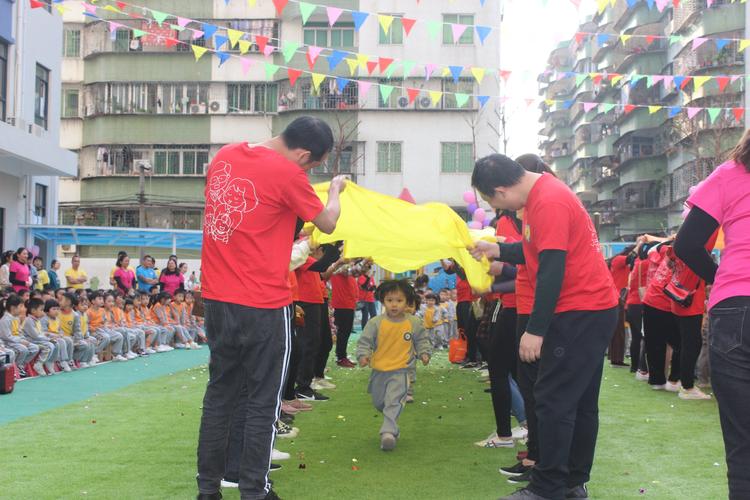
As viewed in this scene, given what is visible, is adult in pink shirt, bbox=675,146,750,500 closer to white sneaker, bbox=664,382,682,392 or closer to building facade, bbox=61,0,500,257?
white sneaker, bbox=664,382,682,392

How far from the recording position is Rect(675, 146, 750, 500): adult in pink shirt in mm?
3250

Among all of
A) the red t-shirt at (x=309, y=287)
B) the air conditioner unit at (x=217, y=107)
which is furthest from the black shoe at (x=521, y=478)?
the air conditioner unit at (x=217, y=107)

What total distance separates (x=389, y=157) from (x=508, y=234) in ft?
93.4

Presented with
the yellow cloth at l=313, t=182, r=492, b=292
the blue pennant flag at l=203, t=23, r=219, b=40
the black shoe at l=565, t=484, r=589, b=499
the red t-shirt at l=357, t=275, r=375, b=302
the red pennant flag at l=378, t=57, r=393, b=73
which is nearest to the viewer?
the black shoe at l=565, t=484, r=589, b=499

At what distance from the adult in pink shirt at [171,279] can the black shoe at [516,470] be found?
15.1m

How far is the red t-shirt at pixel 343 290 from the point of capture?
12358 mm

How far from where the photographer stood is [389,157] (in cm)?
3466

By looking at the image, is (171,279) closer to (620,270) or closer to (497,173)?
(620,270)

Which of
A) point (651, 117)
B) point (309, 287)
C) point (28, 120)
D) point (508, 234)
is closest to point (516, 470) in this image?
point (508, 234)

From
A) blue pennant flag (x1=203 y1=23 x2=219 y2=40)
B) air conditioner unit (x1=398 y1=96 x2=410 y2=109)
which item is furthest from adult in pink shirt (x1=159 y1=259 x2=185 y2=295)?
air conditioner unit (x1=398 y1=96 x2=410 y2=109)

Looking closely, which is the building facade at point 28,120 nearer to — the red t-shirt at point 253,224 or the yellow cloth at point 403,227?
the yellow cloth at point 403,227

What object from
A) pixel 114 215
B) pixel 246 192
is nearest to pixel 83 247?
pixel 114 215

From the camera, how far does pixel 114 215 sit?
1383 inches

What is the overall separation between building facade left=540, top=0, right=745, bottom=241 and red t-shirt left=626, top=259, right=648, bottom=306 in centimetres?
1421
